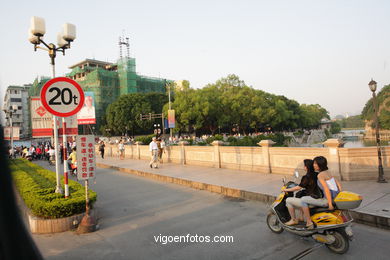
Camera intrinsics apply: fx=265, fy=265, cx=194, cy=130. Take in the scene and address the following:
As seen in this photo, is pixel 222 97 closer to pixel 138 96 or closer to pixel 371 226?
pixel 138 96

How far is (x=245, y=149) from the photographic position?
11.3 metres

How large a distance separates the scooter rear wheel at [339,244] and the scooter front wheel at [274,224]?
93 cm

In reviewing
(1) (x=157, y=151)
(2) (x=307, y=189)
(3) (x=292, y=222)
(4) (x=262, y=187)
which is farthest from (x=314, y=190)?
(1) (x=157, y=151)

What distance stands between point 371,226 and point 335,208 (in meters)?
1.69

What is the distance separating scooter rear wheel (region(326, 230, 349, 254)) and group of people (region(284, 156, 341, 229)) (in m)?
0.35

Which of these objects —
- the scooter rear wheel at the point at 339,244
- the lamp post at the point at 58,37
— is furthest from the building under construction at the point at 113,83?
→ the scooter rear wheel at the point at 339,244

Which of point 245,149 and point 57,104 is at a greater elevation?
point 57,104

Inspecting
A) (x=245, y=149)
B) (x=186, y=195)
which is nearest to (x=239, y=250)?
(x=186, y=195)

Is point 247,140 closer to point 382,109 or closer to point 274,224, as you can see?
point 274,224

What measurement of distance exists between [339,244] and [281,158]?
20.3 feet

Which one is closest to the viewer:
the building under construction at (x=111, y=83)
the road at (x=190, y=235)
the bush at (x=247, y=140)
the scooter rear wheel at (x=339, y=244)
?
the scooter rear wheel at (x=339, y=244)

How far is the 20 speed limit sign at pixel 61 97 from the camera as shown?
5.40 metres

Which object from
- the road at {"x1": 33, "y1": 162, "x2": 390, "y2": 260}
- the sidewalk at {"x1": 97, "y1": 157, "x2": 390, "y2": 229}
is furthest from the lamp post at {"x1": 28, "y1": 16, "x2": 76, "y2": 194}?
the sidewalk at {"x1": 97, "y1": 157, "x2": 390, "y2": 229}

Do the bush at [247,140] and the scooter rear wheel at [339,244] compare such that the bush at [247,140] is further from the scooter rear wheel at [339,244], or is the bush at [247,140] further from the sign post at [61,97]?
the scooter rear wheel at [339,244]
